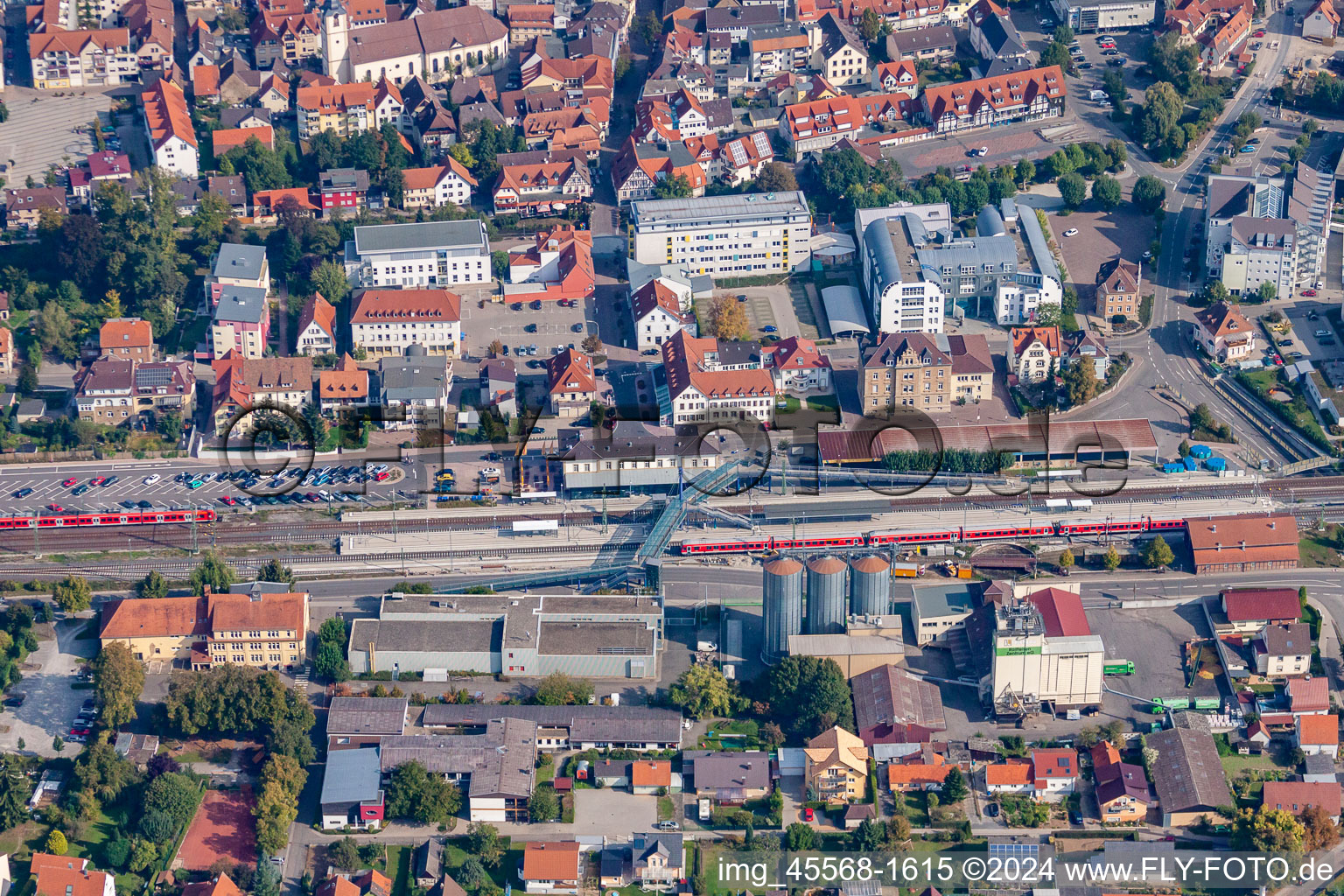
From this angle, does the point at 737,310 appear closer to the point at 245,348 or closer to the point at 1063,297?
the point at 1063,297

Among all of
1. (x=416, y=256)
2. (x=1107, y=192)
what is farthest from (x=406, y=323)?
(x=1107, y=192)

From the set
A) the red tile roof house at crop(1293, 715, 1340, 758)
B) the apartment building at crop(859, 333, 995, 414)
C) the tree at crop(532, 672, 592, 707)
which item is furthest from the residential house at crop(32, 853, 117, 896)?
the red tile roof house at crop(1293, 715, 1340, 758)

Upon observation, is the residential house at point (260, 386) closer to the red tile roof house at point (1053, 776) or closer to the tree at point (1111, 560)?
the tree at point (1111, 560)

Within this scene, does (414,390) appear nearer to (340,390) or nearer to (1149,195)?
(340,390)

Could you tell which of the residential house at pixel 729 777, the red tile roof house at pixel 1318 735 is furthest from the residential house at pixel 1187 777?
the residential house at pixel 729 777

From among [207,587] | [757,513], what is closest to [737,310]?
[757,513]
